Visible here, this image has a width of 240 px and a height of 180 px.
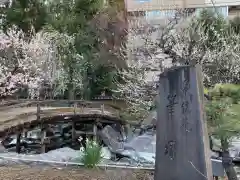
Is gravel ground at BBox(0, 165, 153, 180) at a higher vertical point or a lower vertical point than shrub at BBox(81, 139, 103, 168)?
lower

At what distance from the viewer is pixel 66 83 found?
805 inches

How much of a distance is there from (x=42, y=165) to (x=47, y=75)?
35.0ft

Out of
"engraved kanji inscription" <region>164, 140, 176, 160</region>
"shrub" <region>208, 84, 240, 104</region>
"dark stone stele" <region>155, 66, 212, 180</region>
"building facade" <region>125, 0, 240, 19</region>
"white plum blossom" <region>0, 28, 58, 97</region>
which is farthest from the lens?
"building facade" <region>125, 0, 240, 19</region>

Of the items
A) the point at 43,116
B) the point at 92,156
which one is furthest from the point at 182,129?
the point at 43,116

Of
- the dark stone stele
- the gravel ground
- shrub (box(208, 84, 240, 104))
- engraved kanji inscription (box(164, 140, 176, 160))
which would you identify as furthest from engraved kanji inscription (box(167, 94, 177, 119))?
the gravel ground

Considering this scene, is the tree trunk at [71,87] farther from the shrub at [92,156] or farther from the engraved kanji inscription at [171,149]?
the engraved kanji inscription at [171,149]

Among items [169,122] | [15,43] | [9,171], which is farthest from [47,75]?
[169,122]

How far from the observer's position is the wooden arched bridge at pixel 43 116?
35.6 feet

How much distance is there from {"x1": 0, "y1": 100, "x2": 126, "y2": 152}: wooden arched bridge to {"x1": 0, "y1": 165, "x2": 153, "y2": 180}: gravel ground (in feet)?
7.33

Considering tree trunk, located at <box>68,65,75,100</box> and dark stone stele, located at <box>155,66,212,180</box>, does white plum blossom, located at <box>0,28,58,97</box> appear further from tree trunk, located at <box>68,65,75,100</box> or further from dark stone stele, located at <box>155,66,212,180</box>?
dark stone stele, located at <box>155,66,212,180</box>

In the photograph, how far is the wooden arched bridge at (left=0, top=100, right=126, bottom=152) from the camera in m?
10.8

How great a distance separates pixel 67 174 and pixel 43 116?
4.65 m

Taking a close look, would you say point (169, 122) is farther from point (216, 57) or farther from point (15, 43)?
point (15, 43)

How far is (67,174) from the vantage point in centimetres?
775
